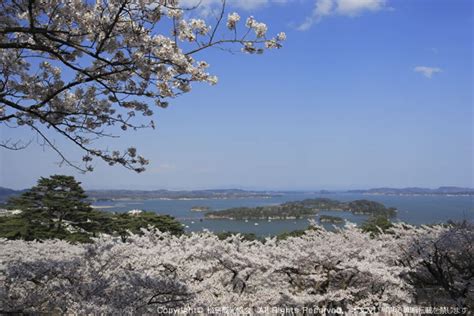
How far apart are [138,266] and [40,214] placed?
14.5 m

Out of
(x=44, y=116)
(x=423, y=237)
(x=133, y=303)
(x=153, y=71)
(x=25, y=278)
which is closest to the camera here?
(x=153, y=71)

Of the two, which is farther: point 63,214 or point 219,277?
point 63,214

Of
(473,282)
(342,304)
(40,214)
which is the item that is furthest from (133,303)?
(40,214)

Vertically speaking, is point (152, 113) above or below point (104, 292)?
above

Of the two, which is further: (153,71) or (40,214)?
(40,214)

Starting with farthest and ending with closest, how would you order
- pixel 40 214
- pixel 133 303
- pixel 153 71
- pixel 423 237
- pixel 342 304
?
pixel 40 214, pixel 423 237, pixel 342 304, pixel 133 303, pixel 153 71

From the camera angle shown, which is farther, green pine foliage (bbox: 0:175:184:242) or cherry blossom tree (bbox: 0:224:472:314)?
green pine foliage (bbox: 0:175:184:242)

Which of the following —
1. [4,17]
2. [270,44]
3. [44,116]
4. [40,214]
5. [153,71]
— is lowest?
[40,214]

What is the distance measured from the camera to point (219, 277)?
22.9 ft

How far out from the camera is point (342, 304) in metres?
5.79

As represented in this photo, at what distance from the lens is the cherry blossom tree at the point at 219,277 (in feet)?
15.3

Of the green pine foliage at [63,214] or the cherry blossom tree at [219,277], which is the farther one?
the green pine foliage at [63,214]

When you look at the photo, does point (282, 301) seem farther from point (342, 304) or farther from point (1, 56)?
point (1, 56)

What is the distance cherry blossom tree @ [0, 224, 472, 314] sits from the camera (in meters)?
4.67
